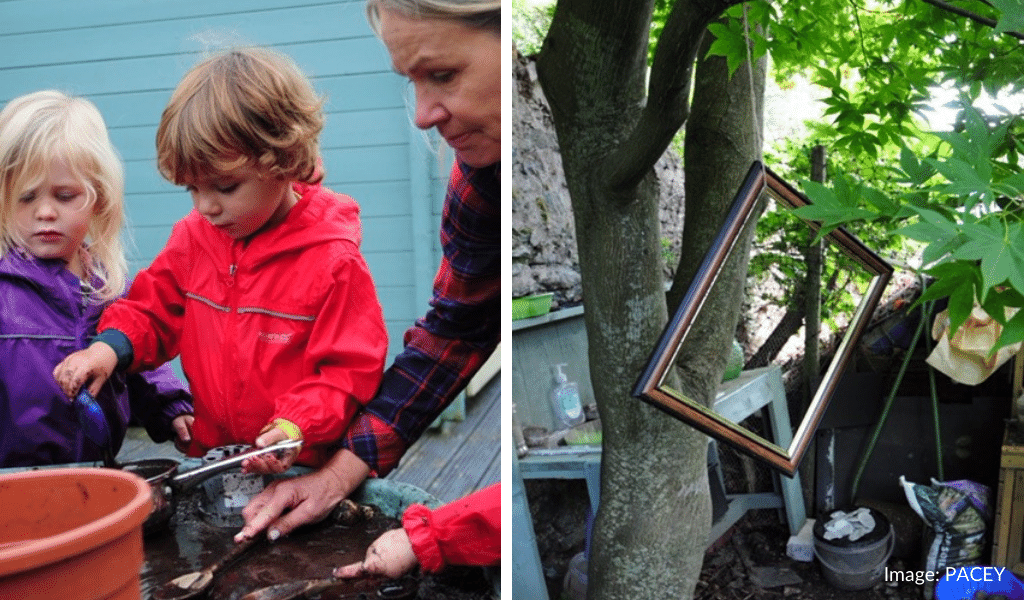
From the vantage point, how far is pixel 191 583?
44.3 inches

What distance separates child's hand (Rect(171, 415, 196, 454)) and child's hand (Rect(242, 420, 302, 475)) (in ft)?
0.41

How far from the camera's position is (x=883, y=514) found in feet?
13.6

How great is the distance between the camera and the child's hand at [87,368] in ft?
3.92

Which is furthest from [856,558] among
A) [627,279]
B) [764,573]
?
[627,279]

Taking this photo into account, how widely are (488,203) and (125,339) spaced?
579 millimetres

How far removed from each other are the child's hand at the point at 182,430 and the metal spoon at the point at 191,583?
202 millimetres

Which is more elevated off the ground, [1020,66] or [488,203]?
[1020,66]

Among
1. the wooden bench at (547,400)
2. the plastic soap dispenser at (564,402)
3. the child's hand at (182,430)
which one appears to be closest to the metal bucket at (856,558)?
the wooden bench at (547,400)

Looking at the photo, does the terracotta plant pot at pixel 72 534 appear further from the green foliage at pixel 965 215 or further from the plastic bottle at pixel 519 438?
the plastic bottle at pixel 519 438

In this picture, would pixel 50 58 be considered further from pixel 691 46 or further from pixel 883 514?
pixel 883 514

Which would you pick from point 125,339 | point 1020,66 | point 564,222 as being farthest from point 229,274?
point 564,222

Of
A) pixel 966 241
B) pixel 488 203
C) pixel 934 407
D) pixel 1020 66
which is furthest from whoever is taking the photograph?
pixel 934 407

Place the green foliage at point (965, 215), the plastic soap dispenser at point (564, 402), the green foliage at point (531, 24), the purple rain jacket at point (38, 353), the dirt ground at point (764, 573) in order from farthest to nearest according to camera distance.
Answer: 1. the dirt ground at point (764, 573)
2. the green foliage at point (531, 24)
3. the plastic soap dispenser at point (564, 402)
4. the purple rain jacket at point (38, 353)
5. the green foliage at point (965, 215)

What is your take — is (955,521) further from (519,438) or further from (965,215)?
(965,215)
